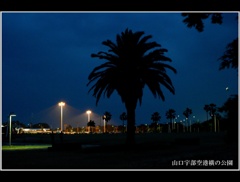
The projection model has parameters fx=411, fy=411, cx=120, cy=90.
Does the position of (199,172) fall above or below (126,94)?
below

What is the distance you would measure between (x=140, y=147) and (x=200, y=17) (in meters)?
19.3

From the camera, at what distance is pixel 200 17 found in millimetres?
12836

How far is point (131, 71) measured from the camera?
32281mm

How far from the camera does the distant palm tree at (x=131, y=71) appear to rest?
106ft

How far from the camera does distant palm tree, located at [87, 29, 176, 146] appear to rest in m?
32.4

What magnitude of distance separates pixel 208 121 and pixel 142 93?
A: 170 metres

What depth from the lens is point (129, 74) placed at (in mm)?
32250
